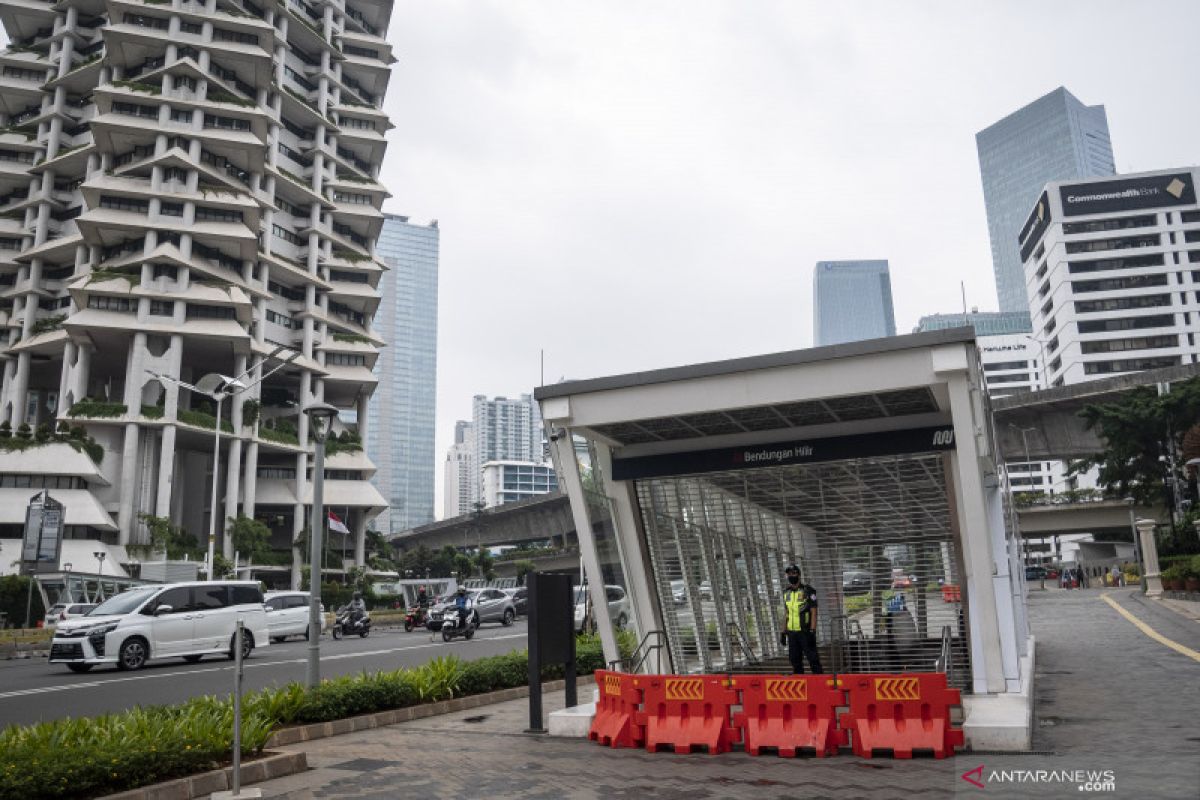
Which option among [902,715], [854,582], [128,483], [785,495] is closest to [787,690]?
[902,715]

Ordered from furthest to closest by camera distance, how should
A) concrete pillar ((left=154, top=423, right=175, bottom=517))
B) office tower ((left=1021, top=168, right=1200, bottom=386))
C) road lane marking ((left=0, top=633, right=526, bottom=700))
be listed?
office tower ((left=1021, top=168, right=1200, bottom=386))
concrete pillar ((left=154, top=423, right=175, bottom=517))
road lane marking ((left=0, top=633, right=526, bottom=700))

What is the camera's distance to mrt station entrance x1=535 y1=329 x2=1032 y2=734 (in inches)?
427

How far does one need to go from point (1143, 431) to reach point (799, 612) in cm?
4223

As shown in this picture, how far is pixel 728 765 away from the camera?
8.90 metres

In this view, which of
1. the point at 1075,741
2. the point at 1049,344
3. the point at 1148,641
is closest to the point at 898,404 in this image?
the point at 1075,741

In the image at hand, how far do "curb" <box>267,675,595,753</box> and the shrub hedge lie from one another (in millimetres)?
159

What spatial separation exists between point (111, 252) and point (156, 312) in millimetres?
6226

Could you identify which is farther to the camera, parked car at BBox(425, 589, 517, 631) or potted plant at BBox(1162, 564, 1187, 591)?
potted plant at BBox(1162, 564, 1187, 591)

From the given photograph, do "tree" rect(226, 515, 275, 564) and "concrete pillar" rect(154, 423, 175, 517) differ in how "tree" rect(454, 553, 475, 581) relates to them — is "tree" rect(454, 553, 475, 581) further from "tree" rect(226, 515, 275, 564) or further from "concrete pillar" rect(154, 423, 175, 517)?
"concrete pillar" rect(154, 423, 175, 517)

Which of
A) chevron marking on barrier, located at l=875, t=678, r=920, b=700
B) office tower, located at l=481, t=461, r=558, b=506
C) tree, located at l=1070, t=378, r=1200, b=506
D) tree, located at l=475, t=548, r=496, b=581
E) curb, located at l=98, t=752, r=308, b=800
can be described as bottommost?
curb, located at l=98, t=752, r=308, b=800

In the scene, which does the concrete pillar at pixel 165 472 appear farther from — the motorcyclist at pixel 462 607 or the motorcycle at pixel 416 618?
the motorcyclist at pixel 462 607

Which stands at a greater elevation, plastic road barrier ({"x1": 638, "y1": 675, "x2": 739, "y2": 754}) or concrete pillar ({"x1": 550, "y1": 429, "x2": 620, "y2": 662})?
concrete pillar ({"x1": 550, "y1": 429, "x2": 620, "y2": 662})

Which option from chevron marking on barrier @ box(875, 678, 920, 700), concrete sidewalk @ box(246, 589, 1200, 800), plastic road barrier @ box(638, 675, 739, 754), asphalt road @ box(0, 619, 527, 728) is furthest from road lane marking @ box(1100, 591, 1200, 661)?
asphalt road @ box(0, 619, 527, 728)

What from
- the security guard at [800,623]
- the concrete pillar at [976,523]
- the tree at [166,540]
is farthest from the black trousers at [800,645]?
the tree at [166,540]
